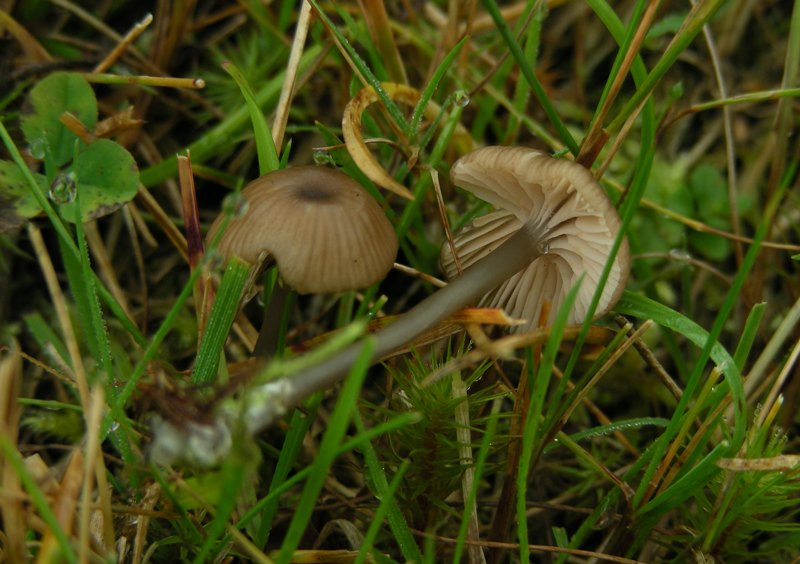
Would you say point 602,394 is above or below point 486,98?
below

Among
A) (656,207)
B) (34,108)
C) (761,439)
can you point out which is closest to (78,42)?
(34,108)

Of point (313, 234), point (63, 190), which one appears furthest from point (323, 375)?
point (63, 190)

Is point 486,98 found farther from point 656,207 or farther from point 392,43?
point 656,207

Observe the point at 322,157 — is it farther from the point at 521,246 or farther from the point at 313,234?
the point at 521,246

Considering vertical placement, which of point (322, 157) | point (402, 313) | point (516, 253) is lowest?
point (402, 313)

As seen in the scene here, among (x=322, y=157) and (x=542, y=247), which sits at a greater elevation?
(x=322, y=157)

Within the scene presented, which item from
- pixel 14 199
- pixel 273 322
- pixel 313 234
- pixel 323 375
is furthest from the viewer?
pixel 14 199

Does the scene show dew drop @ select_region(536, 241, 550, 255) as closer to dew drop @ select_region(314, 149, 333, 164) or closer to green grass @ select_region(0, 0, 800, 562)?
green grass @ select_region(0, 0, 800, 562)
